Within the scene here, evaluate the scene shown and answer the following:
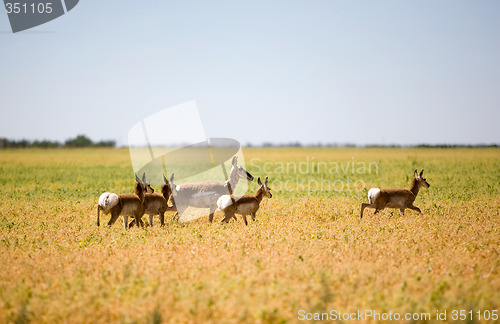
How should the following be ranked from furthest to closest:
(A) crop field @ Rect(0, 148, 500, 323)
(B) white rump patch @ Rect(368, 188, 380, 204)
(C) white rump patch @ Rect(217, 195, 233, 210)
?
1. (B) white rump patch @ Rect(368, 188, 380, 204)
2. (C) white rump patch @ Rect(217, 195, 233, 210)
3. (A) crop field @ Rect(0, 148, 500, 323)

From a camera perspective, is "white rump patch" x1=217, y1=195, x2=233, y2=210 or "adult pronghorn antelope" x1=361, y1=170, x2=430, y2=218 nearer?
"white rump patch" x1=217, y1=195, x2=233, y2=210

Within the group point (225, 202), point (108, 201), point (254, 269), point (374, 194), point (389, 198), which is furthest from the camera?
point (389, 198)

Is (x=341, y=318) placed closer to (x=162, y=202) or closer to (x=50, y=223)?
(x=162, y=202)

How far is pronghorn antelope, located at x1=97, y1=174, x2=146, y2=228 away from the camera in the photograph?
13.7 meters

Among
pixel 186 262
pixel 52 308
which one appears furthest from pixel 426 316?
pixel 52 308

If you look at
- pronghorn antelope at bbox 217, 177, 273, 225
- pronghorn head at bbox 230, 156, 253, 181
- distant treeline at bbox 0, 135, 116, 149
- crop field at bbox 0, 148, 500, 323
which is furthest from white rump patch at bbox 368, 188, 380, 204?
distant treeline at bbox 0, 135, 116, 149

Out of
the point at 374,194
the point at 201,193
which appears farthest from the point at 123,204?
the point at 374,194

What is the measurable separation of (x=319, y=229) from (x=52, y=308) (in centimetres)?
876

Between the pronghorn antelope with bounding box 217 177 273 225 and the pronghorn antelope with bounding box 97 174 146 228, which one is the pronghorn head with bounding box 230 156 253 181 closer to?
the pronghorn antelope with bounding box 217 177 273 225

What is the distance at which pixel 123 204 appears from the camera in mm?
13836

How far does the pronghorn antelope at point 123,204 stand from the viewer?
13664 millimetres

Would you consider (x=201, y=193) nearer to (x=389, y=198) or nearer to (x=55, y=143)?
(x=389, y=198)

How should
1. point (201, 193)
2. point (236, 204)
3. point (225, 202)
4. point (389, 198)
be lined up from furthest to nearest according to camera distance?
point (389, 198) < point (201, 193) < point (236, 204) < point (225, 202)

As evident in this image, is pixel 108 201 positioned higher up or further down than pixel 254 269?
higher up
